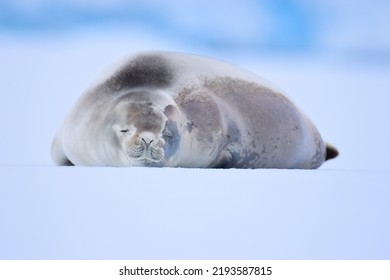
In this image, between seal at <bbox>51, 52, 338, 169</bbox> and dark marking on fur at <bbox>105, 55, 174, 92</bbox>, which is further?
dark marking on fur at <bbox>105, 55, 174, 92</bbox>

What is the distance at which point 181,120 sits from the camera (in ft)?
9.76

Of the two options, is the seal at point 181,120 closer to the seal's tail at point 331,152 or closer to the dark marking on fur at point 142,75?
the dark marking on fur at point 142,75

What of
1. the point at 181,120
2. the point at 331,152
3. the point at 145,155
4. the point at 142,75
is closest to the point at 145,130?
the point at 145,155

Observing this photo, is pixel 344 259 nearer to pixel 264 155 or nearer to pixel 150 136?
pixel 150 136

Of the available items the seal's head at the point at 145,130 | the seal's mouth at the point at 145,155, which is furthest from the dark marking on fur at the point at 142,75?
the seal's mouth at the point at 145,155

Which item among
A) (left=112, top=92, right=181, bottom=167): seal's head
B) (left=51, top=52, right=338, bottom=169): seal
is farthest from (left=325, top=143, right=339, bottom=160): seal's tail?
(left=112, top=92, right=181, bottom=167): seal's head

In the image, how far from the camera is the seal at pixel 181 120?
9.36 ft

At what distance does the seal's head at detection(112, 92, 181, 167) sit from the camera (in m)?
2.78

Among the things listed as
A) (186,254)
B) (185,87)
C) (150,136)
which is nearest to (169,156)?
(150,136)

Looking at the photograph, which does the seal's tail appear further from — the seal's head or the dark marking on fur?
the seal's head

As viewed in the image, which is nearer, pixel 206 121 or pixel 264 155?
pixel 206 121

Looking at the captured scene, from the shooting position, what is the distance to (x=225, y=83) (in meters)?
3.31
